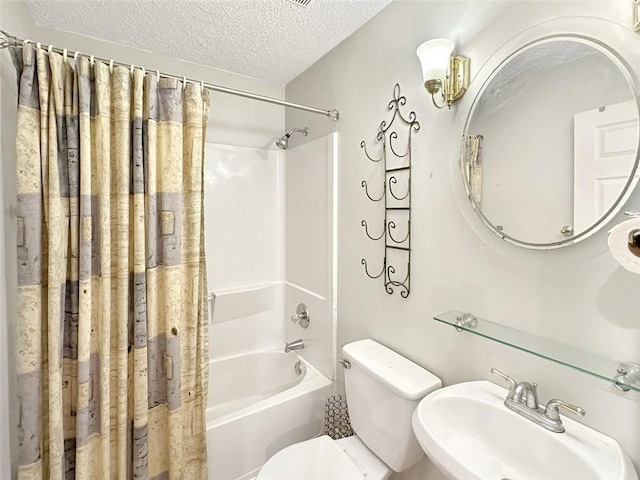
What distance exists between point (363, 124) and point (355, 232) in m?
0.59

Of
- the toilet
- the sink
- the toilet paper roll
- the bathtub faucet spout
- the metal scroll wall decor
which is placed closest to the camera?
the toilet paper roll

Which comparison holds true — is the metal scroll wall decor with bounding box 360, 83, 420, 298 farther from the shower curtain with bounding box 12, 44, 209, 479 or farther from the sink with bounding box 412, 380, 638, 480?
the shower curtain with bounding box 12, 44, 209, 479

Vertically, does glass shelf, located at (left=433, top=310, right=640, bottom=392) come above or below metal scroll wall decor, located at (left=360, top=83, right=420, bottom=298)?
below

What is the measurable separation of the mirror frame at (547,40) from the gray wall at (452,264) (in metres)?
0.03

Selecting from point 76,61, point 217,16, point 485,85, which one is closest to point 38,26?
point 76,61

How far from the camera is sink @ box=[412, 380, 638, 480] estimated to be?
752mm

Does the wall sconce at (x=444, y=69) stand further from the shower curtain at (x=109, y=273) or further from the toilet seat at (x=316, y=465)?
the toilet seat at (x=316, y=465)

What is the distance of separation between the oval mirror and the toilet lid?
1103 millimetres

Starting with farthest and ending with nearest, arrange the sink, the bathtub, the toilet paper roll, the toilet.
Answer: the bathtub
the toilet
the sink
the toilet paper roll

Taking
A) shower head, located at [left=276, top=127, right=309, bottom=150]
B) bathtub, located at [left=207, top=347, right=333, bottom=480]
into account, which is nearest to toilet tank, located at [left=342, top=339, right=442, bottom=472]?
bathtub, located at [left=207, top=347, right=333, bottom=480]

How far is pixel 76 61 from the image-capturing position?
114cm

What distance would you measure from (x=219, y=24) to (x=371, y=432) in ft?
7.01

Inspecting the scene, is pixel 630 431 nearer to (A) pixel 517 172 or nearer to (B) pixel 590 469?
(B) pixel 590 469

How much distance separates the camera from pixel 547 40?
91cm
